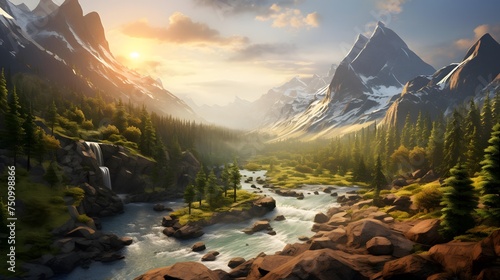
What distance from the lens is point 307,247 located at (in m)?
45.1

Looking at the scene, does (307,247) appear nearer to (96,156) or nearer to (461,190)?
(461,190)

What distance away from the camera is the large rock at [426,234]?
38156 mm

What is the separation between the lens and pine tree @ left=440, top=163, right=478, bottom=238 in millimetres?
36156

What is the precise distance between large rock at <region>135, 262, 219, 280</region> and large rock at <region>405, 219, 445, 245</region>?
26.6 meters

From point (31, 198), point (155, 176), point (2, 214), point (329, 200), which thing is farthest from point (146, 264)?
point (329, 200)

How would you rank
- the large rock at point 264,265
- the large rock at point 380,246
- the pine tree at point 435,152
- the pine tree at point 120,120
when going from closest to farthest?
the large rock at point 264,265
the large rock at point 380,246
the pine tree at point 435,152
the pine tree at point 120,120

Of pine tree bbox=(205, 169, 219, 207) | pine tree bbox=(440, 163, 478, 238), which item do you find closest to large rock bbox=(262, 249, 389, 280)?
pine tree bbox=(440, 163, 478, 238)

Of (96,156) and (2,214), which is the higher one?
(96,156)

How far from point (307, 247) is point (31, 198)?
5154 cm

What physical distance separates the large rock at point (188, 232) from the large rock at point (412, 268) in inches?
1479

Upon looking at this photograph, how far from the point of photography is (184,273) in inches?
1425

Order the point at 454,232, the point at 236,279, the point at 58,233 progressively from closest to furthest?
the point at 454,232, the point at 236,279, the point at 58,233

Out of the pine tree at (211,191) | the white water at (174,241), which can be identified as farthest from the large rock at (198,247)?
the pine tree at (211,191)

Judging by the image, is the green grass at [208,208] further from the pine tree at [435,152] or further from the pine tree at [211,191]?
the pine tree at [435,152]
